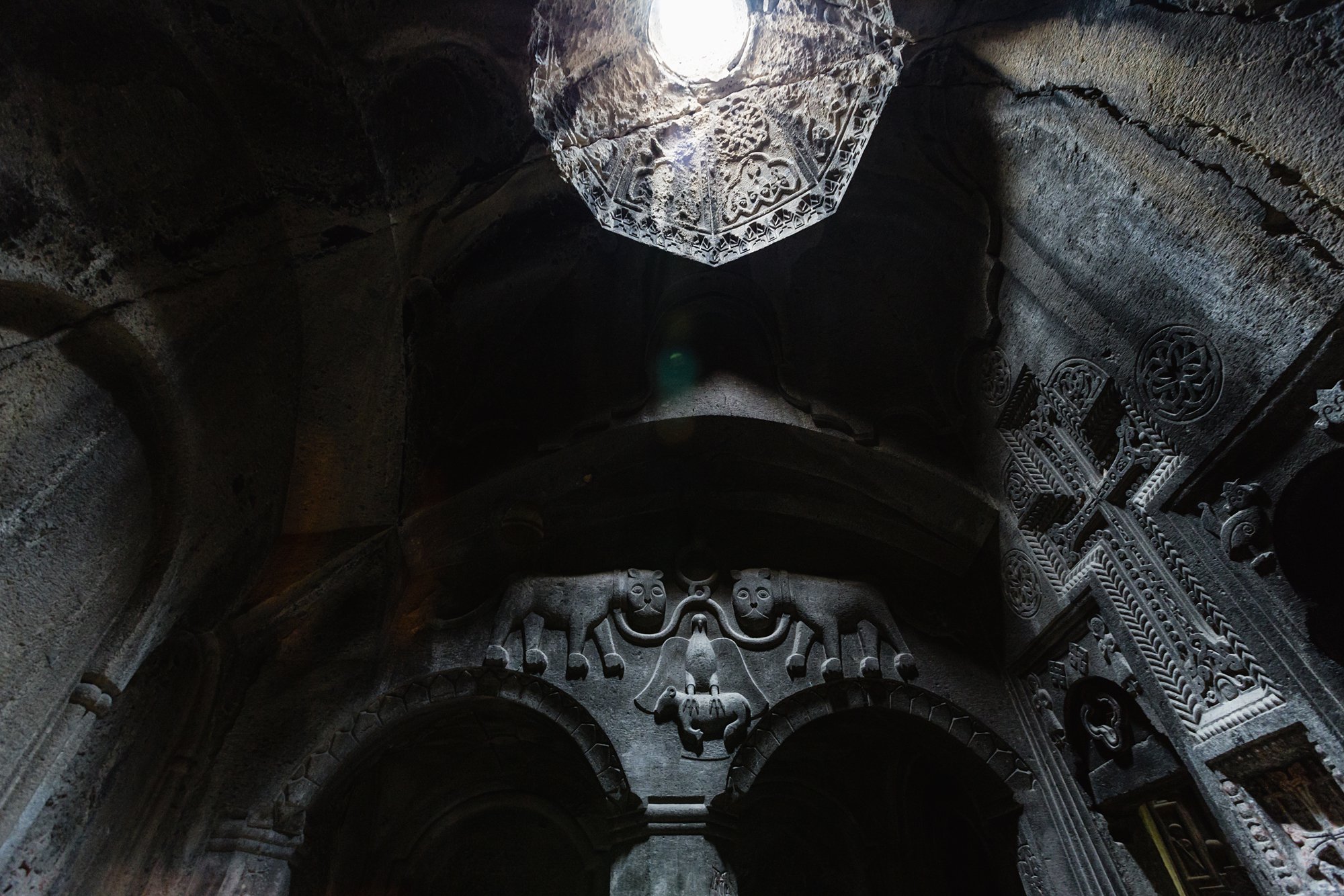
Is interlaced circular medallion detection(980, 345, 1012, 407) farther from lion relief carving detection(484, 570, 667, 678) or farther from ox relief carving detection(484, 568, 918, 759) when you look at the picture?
lion relief carving detection(484, 570, 667, 678)

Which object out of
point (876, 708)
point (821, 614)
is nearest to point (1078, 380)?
point (821, 614)

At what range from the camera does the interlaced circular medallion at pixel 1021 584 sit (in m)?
3.71

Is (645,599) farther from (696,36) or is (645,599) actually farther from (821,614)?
(696,36)

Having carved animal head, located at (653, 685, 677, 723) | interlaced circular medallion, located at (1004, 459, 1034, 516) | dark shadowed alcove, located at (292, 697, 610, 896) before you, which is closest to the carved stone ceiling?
interlaced circular medallion, located at (1004, 459, 1034, 516)

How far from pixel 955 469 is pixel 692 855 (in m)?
2.67

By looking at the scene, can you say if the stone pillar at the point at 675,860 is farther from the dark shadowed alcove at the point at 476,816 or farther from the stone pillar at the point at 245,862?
the stone pillar at the point at 245,862

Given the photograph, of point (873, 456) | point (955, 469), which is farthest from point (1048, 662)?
point (873, 456)

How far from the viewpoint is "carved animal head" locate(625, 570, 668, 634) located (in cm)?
400

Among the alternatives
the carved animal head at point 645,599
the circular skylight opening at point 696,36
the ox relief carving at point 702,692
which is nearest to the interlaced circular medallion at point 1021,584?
the ox relief carving at point 702,692

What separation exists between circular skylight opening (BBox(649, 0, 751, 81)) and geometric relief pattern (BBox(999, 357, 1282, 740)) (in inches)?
115

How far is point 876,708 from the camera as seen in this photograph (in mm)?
3664

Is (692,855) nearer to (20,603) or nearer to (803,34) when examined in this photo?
(20,603)

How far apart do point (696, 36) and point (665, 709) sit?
4.37m

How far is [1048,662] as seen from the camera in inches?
142
